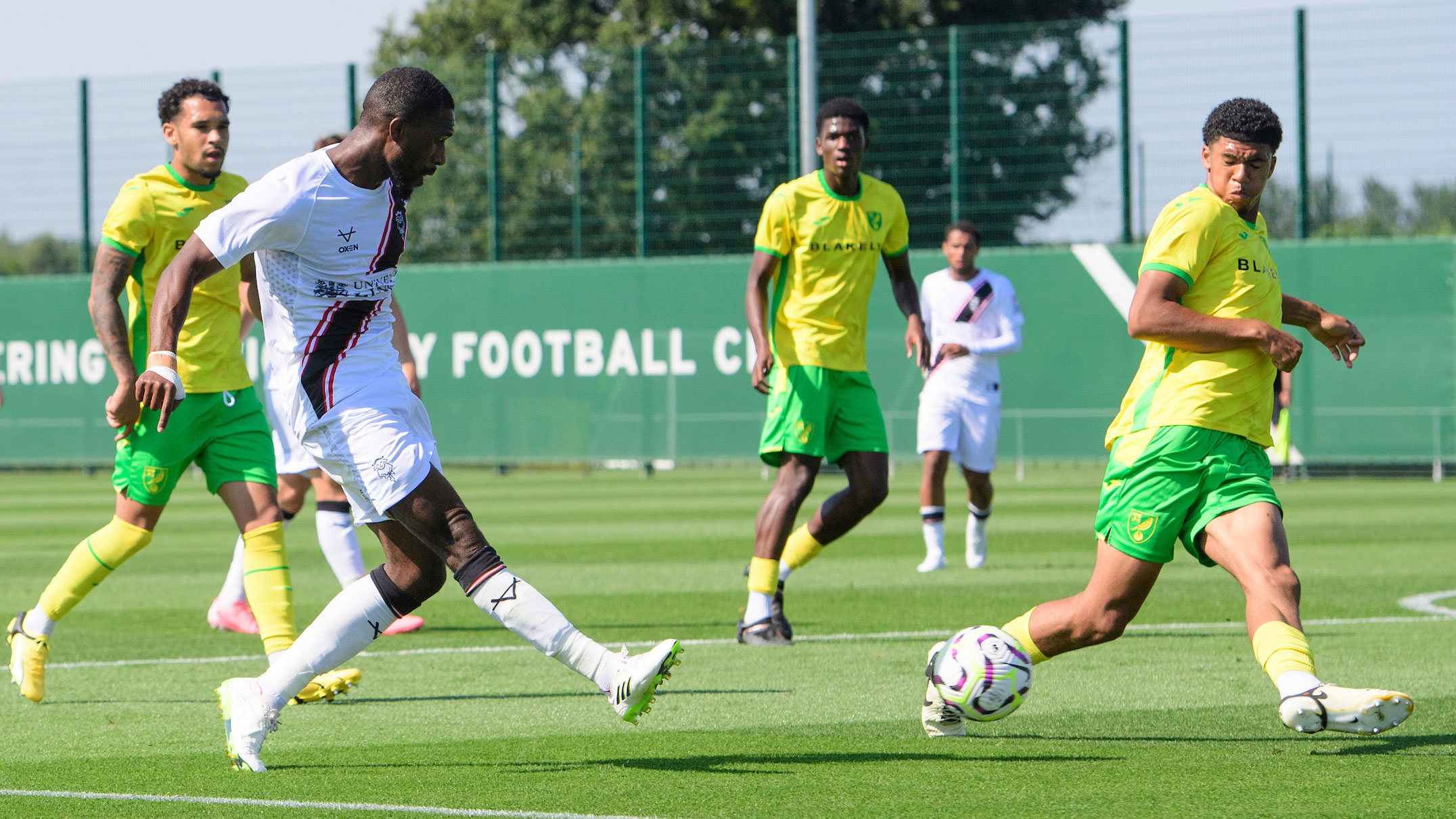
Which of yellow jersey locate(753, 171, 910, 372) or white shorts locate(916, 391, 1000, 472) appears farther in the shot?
white shorts locate(916, 391, 1000, 472)

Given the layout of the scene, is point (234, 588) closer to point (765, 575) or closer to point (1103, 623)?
point (765, 575)

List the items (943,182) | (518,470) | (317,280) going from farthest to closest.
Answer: (518,470) → (943,182) → (317,280)

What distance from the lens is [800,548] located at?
27.5ft

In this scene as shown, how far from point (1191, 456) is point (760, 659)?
2.81 metres

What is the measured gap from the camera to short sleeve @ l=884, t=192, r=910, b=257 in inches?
332

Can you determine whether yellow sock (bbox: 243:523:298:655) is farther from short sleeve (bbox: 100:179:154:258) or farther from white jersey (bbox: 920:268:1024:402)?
white jersey (bbox: 920:268:1024:402)

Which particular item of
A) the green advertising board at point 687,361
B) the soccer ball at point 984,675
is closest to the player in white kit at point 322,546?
the soccer ball at point 984,675

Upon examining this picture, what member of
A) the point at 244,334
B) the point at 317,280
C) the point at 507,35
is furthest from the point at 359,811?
the point at 507,35

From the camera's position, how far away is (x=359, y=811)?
4.44 metres

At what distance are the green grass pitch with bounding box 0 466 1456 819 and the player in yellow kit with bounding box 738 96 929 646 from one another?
1.74 ft

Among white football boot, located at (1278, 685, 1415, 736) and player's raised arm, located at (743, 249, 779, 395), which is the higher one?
A: player's raised arm, located at (743, 249, 779, 395)

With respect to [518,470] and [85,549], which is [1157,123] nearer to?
[518,470]

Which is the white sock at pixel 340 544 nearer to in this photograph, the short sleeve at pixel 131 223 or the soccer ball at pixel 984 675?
the short sleeve at pixel 131 223

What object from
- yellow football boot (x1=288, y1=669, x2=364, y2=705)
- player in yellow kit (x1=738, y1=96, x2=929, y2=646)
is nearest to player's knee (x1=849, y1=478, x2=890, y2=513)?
player in yellow kit (x1=738, y1=96, x2=929, y2=646)
